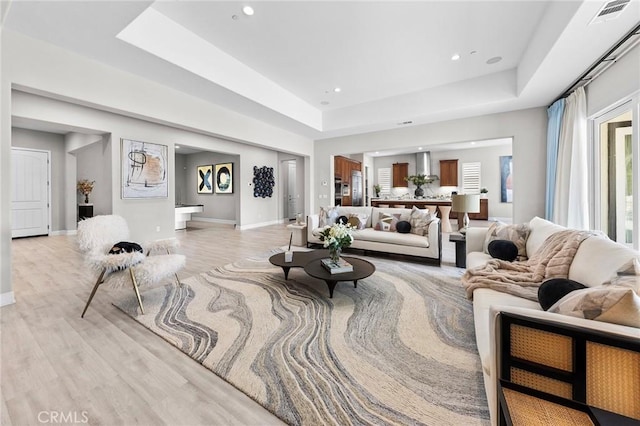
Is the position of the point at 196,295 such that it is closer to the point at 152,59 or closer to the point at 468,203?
the point at 152,59

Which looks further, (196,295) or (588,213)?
(588,213)

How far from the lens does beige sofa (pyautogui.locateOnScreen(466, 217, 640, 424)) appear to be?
41.1 inches

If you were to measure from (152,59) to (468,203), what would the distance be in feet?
15.8

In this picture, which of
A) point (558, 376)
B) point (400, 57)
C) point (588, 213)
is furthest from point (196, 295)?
point (588, 213)

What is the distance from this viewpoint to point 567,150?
4027mm

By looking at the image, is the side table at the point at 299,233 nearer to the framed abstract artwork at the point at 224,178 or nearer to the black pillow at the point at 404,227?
the black pillow at the point at 404,227

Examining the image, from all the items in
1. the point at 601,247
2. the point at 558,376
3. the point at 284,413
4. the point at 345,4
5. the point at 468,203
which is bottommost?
the point at 284,413

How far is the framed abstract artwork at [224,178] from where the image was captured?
846cm

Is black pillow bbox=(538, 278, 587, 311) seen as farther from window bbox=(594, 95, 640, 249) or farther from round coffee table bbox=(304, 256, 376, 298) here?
window bbox=(594, 95, 640, 249)

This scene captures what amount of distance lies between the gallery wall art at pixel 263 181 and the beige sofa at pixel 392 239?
359cm

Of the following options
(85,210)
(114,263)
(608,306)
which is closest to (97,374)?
(114,263)

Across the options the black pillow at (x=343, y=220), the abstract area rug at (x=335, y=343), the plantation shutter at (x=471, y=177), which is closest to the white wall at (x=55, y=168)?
the abstract area rug at (x=335, y=343)

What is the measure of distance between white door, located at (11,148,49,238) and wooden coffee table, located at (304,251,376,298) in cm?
753

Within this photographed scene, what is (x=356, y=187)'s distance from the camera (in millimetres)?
10195
